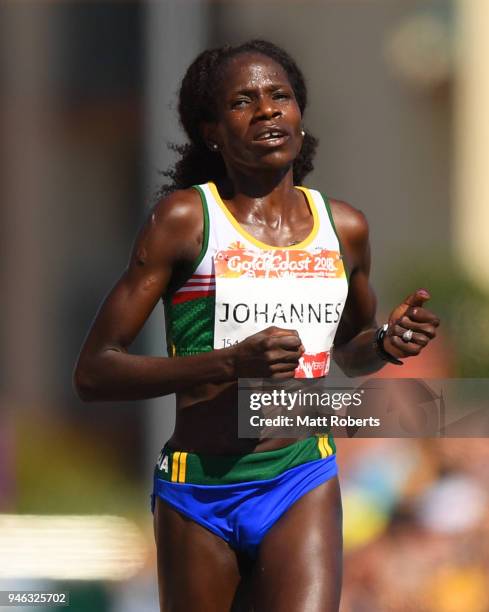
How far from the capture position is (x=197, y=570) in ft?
10.4

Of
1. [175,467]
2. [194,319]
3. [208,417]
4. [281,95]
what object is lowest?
[175,467]

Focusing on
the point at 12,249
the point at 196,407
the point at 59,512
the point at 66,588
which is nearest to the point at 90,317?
the point at 12,249

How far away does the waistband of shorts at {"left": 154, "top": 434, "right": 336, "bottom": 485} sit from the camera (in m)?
3.22

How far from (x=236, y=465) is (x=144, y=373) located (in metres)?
0.34

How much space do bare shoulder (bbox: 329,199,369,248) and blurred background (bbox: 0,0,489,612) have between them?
234 cm

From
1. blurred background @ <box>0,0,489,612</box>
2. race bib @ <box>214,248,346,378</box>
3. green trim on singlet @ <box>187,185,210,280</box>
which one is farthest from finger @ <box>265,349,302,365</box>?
blurred background @ <box>0,0,489,612</box>

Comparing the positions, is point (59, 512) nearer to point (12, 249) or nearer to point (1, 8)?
point (12, 249)

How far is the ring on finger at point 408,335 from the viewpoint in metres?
3.12

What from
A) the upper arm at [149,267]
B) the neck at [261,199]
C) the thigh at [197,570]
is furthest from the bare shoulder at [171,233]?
the thigh at [197,570]

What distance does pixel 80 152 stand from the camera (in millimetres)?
6199

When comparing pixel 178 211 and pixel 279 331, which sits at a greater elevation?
pixel 178 211

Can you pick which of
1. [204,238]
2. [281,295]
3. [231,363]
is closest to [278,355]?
[231,363]

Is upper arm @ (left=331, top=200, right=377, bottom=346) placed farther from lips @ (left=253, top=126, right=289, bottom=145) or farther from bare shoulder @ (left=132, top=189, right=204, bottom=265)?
bare shoulder @ (left=132, top=189, right=204, bottom=265)

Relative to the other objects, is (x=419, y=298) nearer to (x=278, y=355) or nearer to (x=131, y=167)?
(x=278, y=355)
